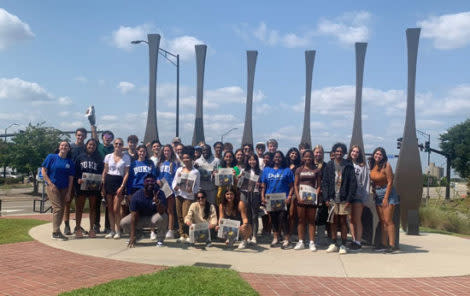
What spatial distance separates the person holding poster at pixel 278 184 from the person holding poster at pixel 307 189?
0.64ft

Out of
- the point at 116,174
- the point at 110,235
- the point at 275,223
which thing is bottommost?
the point at 110,235

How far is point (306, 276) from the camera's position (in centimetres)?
571

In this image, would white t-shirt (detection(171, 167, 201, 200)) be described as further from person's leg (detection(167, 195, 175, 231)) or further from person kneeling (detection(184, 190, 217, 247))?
person's leg (detection(167, 195, 175, 231))

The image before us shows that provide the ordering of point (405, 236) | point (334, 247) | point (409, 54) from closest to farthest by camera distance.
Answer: point (334, 247) < point (405, 236) < point (409, 54)

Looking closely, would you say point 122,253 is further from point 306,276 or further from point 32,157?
point 32,157

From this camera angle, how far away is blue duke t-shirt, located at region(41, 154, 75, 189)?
312 inches

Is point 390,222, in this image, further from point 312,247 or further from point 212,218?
point 212,218

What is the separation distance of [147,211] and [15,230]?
3.72 metres

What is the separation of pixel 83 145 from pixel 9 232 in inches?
102

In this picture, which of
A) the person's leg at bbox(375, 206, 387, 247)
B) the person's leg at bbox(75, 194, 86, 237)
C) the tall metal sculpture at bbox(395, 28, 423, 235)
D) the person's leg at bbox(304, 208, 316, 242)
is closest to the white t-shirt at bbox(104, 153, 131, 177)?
the person's leg at bbox(75, 194, 86, 237)

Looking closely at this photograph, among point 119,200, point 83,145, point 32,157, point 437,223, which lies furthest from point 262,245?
point 32,157

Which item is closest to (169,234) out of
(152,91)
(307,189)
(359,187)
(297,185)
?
(297,185)

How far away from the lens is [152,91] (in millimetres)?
20406

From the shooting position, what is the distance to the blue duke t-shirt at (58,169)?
7918 mm
